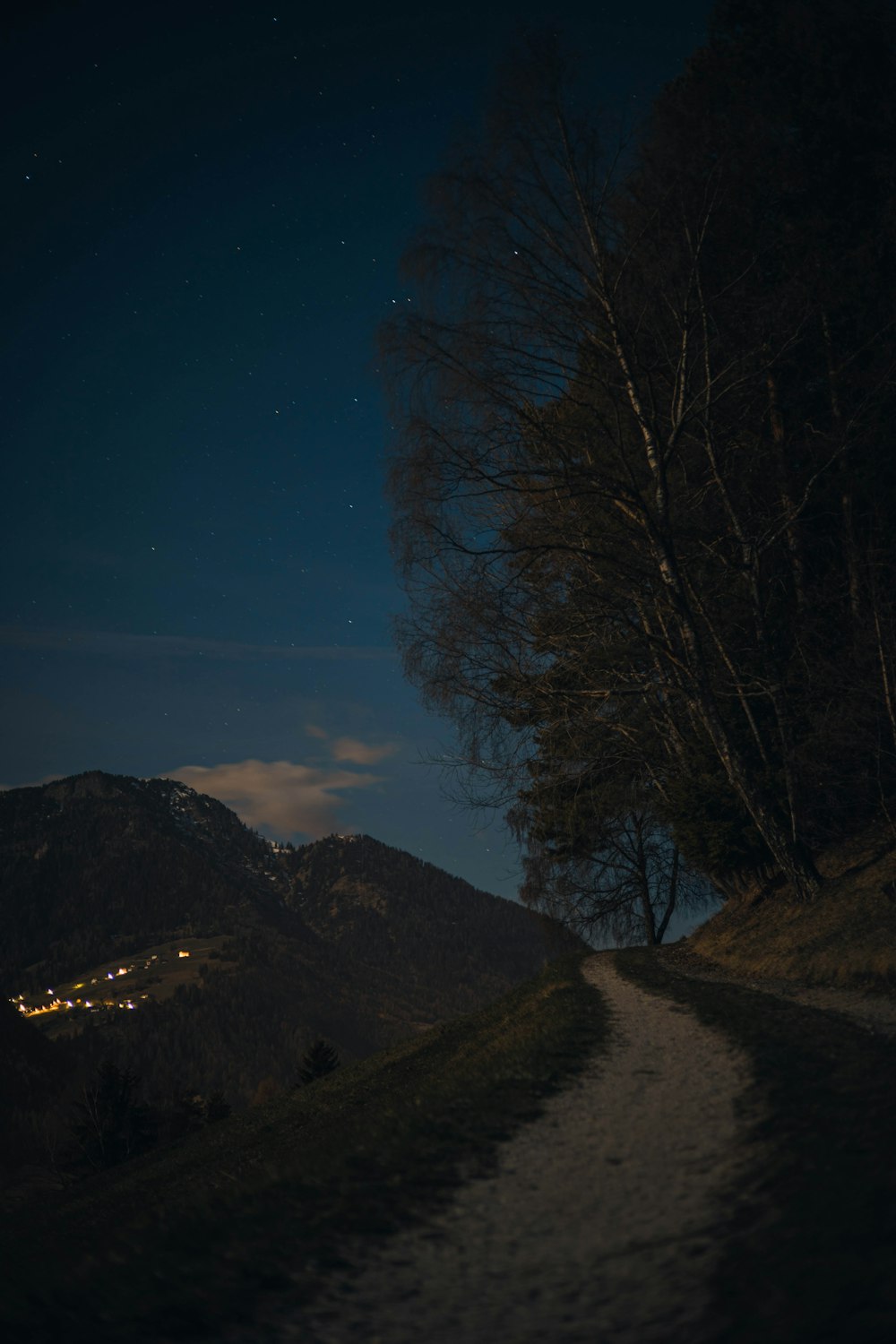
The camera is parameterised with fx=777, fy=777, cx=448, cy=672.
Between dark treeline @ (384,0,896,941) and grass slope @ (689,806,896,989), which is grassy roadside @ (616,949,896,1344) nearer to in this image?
grass slope @ (689,806,896,989)

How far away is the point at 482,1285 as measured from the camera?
10.8 ft

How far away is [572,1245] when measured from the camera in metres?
3.56

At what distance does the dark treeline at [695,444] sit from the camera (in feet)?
45.1

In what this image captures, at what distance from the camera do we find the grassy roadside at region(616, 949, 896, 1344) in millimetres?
2662

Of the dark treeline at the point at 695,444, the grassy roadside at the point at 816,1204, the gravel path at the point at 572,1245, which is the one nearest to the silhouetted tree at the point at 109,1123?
the dark treeline at the point at 695,444

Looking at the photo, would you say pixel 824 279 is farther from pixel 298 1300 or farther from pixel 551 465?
pixel 298 1300

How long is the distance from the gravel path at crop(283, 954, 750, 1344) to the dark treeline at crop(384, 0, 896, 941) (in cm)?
969

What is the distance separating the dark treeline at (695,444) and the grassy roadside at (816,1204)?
8.53 meters

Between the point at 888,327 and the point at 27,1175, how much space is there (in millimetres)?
57552

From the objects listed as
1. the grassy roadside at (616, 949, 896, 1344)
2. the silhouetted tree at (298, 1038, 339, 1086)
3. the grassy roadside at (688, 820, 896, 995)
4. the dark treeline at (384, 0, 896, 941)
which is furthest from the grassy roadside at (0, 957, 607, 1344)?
the silhouetted tree at (298, 1038, 339, 1086)

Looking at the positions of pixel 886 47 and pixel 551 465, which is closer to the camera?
pixel 551 465

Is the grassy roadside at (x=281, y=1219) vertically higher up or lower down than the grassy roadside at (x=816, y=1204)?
higher up

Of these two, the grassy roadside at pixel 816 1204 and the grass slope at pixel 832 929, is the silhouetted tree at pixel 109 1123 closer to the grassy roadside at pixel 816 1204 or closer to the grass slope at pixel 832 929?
the grass slope at pixel 832 929

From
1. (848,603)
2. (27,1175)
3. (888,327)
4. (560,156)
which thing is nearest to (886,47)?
(888,327)
